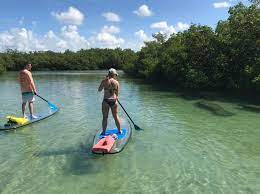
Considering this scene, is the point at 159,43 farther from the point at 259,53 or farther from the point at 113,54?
the point at 113,54

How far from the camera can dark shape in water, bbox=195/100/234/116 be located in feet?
57.1

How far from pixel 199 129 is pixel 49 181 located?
756 centimetres

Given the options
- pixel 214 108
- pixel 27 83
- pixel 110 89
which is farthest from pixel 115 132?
pixel 214 108

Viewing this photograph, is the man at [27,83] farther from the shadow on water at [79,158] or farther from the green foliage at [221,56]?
the green foliage at [221,56]

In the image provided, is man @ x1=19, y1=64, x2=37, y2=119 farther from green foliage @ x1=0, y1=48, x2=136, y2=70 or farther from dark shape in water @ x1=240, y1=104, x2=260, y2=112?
green foliage @ x1=0, y1=48, x2=136, y2=70

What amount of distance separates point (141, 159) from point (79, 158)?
5.94 feet

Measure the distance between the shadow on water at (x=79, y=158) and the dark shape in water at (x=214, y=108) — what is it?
8.91 m

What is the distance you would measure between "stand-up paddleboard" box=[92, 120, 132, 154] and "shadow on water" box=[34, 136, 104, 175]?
0.27 meters

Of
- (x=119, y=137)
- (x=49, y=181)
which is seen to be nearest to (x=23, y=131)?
(x=119, y=137)

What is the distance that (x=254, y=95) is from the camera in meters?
25.2

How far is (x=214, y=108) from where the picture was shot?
1931 centimetres

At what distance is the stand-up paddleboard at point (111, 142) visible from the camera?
9297 millimetres

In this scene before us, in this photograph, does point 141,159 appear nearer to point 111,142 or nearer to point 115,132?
point 111,142

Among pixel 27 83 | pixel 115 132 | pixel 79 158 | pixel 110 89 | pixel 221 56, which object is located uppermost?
pixel 221 56
